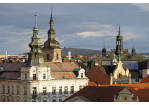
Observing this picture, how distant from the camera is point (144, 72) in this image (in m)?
135

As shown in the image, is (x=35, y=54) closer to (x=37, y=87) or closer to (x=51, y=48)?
→ (x=37, y=87)

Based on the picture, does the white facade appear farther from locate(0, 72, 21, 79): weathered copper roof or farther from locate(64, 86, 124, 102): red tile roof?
locate(64, 86, 124, 102): red tile roof

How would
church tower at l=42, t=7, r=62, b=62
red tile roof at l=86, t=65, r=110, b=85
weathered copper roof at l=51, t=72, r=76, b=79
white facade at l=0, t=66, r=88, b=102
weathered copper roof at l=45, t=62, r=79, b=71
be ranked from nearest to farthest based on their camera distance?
white facade at l=0, t=66, r=88, b=102
weathered copper roof at l=51, t=72, r=76, b=79
weathered copper roof at l=45, t=62, r=79, b=71
red tile roof at l=86, t=65, r=110, b=85
church tower at l=42, t=7, r=62, b=62

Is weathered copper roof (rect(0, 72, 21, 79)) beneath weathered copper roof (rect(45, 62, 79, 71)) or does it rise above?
beneath

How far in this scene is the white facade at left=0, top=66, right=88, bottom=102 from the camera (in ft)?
246

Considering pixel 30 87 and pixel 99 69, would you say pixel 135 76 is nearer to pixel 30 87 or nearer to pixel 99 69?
pixel 99 69

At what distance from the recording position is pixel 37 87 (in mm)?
74938

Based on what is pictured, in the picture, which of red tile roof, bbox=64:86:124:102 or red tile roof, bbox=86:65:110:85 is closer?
red tile roof, bbox=64:86:124:102

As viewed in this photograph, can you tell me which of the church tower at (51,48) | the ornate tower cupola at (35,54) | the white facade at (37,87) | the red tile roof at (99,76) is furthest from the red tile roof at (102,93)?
the church tower at (51,48)

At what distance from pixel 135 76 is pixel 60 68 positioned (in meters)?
56.0

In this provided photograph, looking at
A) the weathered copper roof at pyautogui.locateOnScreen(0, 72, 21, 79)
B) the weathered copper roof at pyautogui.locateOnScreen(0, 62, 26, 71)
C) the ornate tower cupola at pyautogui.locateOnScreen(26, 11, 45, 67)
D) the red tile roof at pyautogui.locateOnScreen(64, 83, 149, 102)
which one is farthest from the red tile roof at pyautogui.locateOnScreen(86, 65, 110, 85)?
the red tile roof at pyautogui.locateOnScreen(64, 83, 149, 102)

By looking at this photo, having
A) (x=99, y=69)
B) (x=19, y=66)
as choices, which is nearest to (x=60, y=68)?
(x=19, y=66)

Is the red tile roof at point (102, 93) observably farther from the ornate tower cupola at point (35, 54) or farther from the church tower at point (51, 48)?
the church tower at point (51, 48)

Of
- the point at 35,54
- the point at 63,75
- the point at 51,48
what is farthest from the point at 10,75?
the point at 51,48
